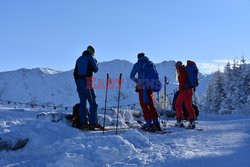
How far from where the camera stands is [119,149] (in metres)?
9.18

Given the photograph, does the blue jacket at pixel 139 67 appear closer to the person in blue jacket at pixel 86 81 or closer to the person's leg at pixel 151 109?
the person's leg at pixel 151 109

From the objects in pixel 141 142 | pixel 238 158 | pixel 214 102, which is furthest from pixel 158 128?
pixel 214 102

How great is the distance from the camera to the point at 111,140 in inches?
380

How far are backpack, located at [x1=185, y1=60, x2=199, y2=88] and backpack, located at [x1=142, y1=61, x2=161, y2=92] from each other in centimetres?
154

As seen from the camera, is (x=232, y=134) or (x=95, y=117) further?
(x=95, y=117)

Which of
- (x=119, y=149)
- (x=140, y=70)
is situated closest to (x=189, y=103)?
(x=140, y=70)

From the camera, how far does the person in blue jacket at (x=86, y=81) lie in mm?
13250

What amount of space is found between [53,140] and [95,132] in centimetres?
201

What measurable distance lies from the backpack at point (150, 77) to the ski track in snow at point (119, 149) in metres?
2.07

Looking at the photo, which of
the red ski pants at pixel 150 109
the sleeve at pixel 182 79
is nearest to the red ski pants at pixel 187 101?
the sleeve at pixel 182 79

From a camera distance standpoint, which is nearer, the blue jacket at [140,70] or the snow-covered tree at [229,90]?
the blue jacket at [140,70]

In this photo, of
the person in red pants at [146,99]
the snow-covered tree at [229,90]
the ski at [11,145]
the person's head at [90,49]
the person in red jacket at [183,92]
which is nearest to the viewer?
the ski at [11,145]

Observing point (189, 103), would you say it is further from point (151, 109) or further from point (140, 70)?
point (140, 70)

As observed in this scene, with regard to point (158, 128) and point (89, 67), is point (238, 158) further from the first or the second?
point (89, 67)
